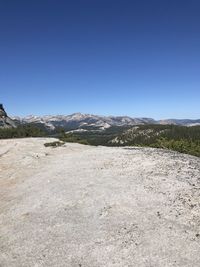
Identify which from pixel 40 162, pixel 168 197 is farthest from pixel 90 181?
pixel 40 162

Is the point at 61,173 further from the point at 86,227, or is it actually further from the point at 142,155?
the point at 86,227

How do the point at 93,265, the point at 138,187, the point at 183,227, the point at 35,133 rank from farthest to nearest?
1. the point at 35,133
2. the point at 138,187
3. the point at 183,227
4. the point at 93,265

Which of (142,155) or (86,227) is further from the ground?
(142,155)

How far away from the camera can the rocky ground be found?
21.0 m

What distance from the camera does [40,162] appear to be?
43844 mm

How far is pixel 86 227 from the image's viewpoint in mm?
24484

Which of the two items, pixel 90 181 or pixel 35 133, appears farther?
pixel 35 133

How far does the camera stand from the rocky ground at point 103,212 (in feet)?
69.0

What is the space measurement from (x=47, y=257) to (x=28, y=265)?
1224mm

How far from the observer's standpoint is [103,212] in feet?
87.0

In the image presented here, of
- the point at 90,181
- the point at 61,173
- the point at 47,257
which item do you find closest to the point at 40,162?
the point at 61,173

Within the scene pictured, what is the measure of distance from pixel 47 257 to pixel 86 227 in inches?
157

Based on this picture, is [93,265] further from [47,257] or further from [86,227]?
[86,227]

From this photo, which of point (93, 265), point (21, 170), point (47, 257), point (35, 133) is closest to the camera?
point (93, 265)
